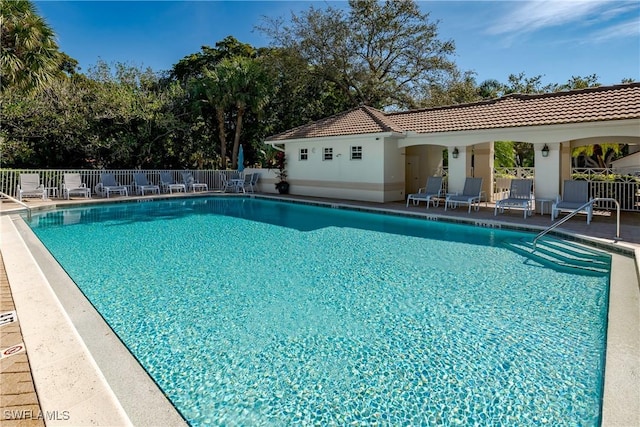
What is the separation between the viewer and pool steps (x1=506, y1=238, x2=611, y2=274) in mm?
7250

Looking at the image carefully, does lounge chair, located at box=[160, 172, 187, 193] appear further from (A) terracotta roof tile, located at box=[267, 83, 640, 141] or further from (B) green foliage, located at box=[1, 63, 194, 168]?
(A) terracotta roof tile, located at box=[267, 83, 640, 141]

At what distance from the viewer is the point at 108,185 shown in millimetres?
18719

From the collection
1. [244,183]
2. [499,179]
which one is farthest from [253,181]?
[499,179]

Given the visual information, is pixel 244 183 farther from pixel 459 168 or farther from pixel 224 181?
pixel 459 168

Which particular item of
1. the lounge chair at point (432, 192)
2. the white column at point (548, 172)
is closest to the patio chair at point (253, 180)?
the lounge chair at point (432, 192)

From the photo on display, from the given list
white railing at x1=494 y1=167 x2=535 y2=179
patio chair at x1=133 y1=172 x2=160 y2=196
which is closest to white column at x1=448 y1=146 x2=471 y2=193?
white railing at x1=494 y1=167 x2=535 y2=179

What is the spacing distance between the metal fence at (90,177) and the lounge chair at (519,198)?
15630 mm

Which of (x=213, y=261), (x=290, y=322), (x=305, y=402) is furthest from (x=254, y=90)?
(x=305, y=402)

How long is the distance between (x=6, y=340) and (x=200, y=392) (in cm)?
207

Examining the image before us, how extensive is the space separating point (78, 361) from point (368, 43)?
85.6 feet

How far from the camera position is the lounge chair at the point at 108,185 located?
1856 cm

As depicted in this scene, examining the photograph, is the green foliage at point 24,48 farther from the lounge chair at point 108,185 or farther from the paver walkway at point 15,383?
the paver walkway at point 15,383

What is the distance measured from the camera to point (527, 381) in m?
3.50

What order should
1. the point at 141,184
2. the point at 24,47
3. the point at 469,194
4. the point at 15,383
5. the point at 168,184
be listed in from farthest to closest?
1. the point at 168,184
2. the point at 141,184
3. the point at 469,194
4. the point at 24,47
5. the point at 15,383
